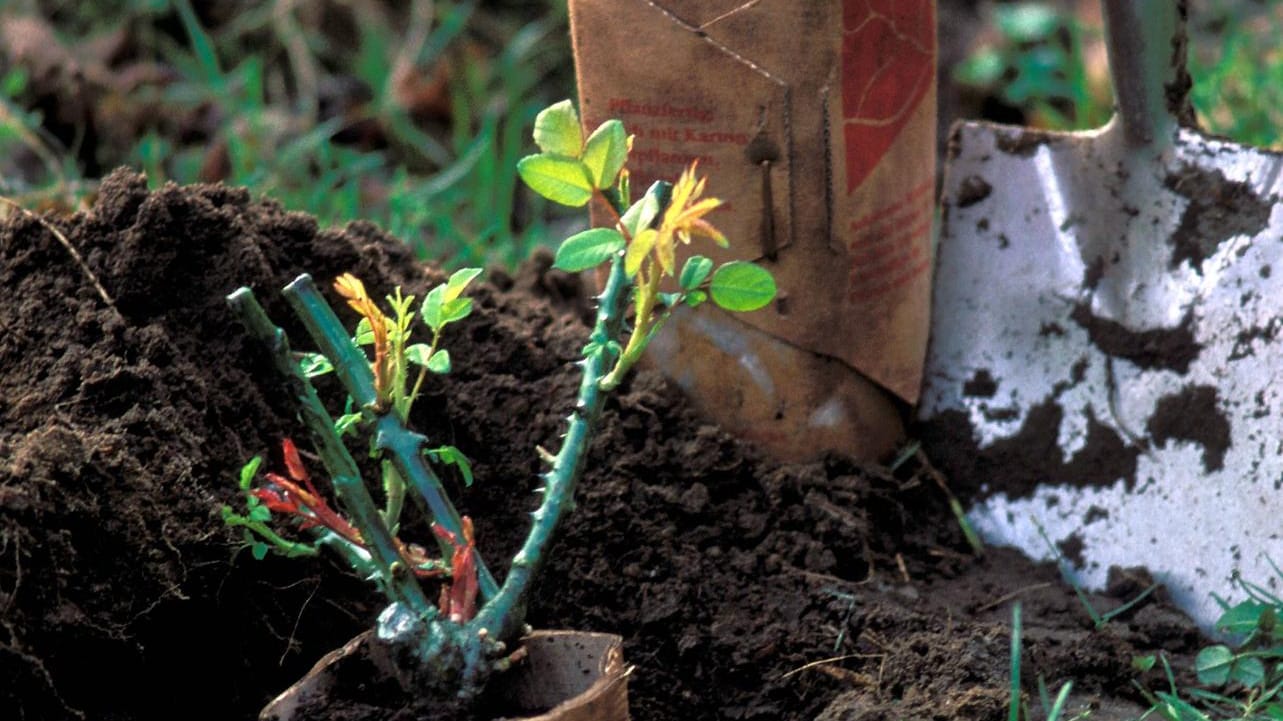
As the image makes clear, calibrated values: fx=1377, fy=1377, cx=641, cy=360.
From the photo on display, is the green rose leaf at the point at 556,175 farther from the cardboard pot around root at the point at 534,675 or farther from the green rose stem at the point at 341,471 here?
the cardboard pot around root at the point at 534,675

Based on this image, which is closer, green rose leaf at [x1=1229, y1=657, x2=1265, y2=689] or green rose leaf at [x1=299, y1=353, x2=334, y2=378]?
green rose leaf at [x1=299, y1=353, x2=334, y2=378]

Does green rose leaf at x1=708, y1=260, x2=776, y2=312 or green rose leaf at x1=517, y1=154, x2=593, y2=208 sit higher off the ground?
green rose leaf at x1=517, y1=154, x2=593, y2=208

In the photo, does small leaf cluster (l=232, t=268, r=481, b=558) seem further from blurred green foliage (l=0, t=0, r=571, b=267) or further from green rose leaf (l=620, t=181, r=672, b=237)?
blurred green foliage (l=0, t=0, r=571, b=267)

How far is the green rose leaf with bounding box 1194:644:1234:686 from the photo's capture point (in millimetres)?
1404

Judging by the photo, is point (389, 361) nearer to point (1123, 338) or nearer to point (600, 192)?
point (600, 192)

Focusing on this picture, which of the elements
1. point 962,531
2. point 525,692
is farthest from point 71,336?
point 962,531

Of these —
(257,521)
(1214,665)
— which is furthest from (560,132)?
(1214,665)

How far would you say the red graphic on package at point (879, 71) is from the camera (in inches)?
63.6

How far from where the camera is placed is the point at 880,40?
5.39ft

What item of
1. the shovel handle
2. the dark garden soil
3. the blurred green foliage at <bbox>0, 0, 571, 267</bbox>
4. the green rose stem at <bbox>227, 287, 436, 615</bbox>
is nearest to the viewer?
the green rose stem at <bbox>227, 287, 436, 615</bbox>

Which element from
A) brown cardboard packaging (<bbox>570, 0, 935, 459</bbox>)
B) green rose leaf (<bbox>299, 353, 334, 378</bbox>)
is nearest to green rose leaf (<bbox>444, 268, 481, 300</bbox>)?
green rose leaf (<bbox>299, 353, 334, 378</bbox>)

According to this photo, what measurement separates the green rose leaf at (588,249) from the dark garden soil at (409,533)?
400mm

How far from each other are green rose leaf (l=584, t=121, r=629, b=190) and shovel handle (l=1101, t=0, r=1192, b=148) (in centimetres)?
92

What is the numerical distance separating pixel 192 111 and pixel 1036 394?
6.89 ft
